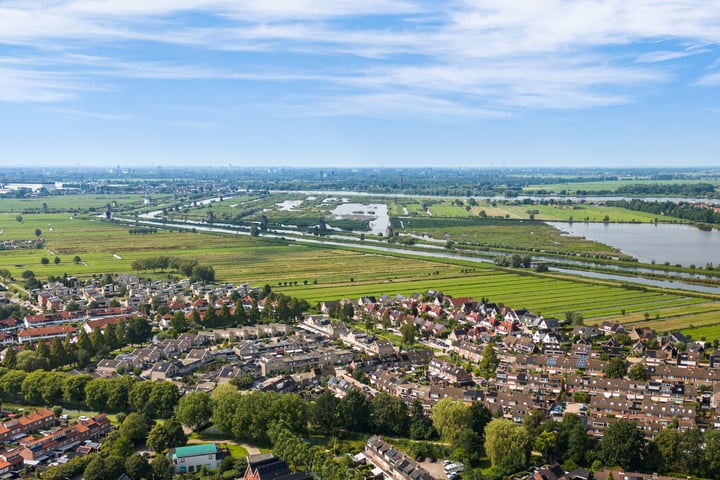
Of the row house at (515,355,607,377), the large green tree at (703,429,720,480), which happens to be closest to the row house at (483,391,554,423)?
the row house at (515,355,607,377)

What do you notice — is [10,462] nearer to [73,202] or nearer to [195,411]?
[195,411]

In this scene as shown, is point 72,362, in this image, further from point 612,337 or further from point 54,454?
point 612,337

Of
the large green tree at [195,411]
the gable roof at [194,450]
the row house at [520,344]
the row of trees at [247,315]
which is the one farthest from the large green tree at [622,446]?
the row of trees at [247,315]

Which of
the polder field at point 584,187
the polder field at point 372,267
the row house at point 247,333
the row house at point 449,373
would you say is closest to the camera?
the row house at point 449,373

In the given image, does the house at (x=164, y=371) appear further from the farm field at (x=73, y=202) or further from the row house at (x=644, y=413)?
the farm field at (x=73, y=202)

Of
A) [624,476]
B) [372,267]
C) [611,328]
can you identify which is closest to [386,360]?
[624,476]

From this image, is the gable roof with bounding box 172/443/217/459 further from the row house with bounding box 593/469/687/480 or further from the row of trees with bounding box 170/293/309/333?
the row of trees with bounding box 170/293/309/333
